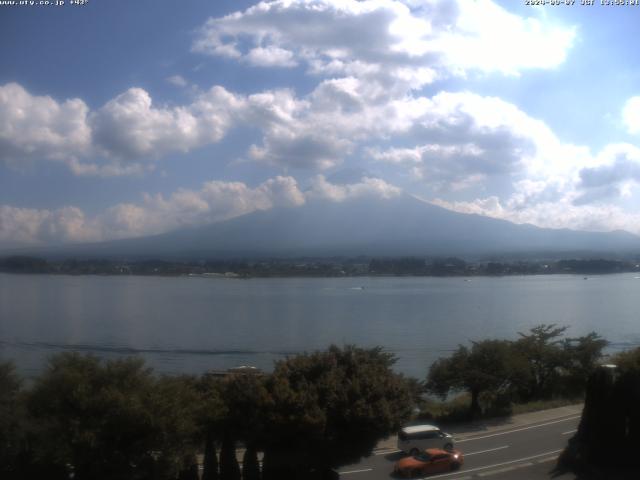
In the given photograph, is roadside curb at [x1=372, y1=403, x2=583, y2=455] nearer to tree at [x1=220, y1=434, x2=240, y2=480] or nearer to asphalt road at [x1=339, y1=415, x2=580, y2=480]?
asphalt road at [x1=339, y1=415, x2=580, y2=480]

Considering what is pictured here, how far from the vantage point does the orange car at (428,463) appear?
8273mm

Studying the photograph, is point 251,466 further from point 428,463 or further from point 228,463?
point 428,463

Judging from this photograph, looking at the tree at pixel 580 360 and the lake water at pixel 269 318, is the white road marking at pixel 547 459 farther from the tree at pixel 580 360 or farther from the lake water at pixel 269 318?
A: the lake water at pixel 269 318

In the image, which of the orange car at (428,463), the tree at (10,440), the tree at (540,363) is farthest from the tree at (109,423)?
the tree at (540,363)

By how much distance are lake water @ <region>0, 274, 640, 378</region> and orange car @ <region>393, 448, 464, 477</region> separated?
10.6 m

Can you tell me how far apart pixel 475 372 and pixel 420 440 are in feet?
16.0

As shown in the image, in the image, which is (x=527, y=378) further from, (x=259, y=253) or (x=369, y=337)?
(x=259, y=253)

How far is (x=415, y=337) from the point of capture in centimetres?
2623

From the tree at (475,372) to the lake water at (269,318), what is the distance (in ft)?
14.5

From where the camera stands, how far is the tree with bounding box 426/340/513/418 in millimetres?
13812

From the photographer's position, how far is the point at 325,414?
7059 millimetres

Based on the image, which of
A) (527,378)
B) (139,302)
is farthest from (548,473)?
(139,302)

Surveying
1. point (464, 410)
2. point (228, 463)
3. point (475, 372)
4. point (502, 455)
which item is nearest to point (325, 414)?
point (228, 463)

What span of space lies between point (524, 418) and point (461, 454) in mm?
3634
